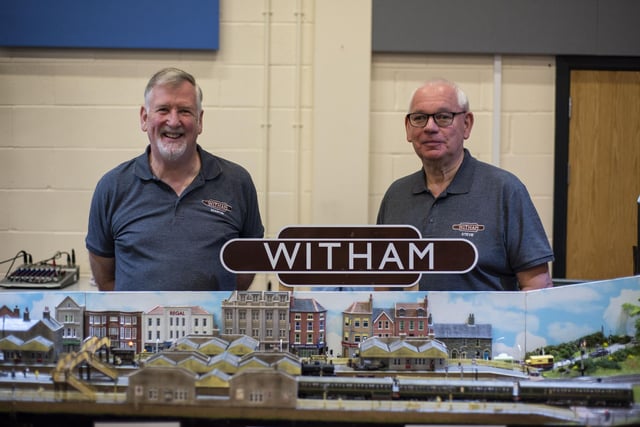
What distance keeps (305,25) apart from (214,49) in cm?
45

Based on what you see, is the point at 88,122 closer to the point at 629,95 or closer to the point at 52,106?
the point at 52,106

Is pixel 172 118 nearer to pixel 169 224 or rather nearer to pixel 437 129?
pixel 169 224

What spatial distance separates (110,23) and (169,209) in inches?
71.9

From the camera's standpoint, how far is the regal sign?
1.79m

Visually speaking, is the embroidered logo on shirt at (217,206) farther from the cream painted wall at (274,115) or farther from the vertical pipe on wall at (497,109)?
the vertical pipe on wall at (497,109)

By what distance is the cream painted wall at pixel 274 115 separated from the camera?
154 inches

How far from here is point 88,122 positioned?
3.95 metres

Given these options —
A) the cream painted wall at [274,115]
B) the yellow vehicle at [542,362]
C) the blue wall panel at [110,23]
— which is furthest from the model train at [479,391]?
the blue wall panel at [110,23]

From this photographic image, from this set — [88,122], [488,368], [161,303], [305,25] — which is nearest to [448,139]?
[488,368]

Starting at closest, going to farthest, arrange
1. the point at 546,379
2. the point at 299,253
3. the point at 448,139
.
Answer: the point at 546,379 → the point at 299,253 → the point at 448,139

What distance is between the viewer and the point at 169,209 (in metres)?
A: 2.35

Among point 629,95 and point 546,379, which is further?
point 629,95

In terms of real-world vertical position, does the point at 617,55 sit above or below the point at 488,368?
above

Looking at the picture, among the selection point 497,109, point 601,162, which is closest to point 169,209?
point 497,109
